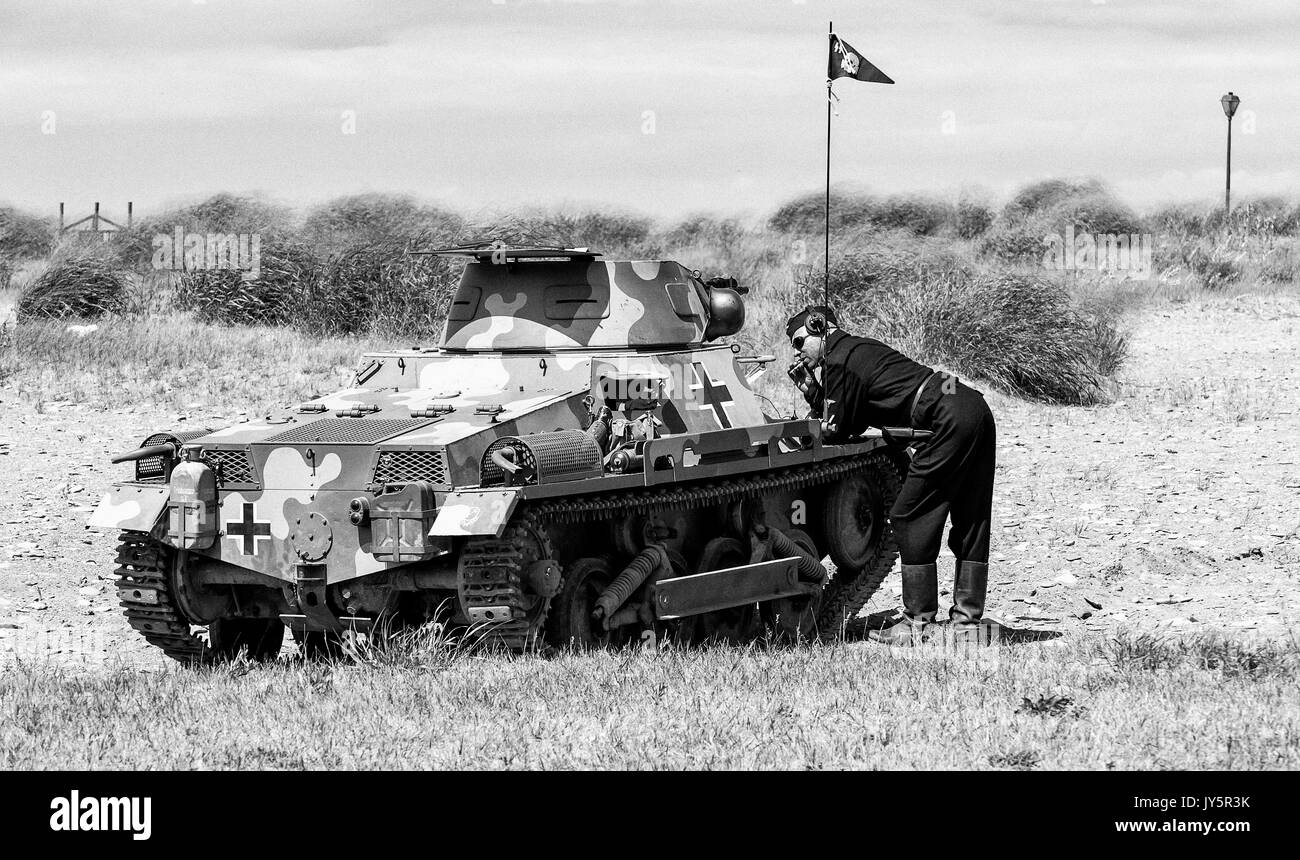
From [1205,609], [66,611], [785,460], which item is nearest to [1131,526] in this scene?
[1205,609]

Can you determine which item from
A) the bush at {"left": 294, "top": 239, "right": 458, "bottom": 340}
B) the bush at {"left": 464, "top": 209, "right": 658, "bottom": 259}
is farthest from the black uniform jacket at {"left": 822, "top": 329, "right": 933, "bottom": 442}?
the bush at {"left": 294, "top": 239, "right": 458, "bottom": 340}

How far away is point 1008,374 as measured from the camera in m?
21.6

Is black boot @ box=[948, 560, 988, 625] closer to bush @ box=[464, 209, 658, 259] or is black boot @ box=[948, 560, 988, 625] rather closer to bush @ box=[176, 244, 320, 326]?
bush @ box=[464, 209, 658, 259]

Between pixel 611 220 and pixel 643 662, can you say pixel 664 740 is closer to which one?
pixel 643 662

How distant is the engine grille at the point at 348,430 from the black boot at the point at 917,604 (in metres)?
3.19

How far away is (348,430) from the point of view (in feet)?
33.1

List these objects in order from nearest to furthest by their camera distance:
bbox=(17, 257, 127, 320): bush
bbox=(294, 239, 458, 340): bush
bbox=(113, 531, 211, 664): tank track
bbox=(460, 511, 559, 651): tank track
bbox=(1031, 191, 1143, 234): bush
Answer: bbox=(460, 511, 559, 651): tank track < bbox=(113, 531, 211, 664): tank track < bbox=(17, 257, 127, 320): bush < bbox=(294, 239, 458, 340): bush < bbox=(1031, 191, 1143, 234): bush

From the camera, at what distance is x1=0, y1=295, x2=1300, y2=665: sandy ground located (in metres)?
13.2

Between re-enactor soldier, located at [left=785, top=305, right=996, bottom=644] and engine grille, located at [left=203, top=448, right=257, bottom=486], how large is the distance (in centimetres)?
341

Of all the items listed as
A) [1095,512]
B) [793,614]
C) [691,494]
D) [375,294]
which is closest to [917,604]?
[793,614]

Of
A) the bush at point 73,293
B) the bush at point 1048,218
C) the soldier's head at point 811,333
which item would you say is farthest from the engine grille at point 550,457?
the bush at point 1048,218

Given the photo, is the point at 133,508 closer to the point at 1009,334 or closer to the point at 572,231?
the point at 1009,334

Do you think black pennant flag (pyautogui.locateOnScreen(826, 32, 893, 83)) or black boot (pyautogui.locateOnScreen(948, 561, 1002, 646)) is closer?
black boot (pyautogui.locateOnScreen(948, 561, 1002, 646))

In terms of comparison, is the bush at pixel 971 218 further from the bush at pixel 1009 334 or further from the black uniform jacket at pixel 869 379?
the black uniform jacket at pixel 869 379
